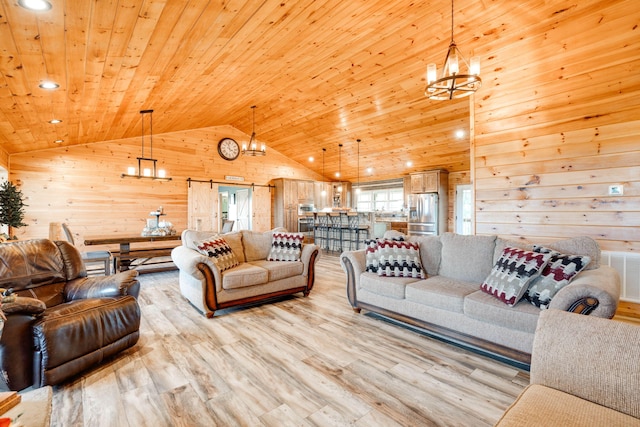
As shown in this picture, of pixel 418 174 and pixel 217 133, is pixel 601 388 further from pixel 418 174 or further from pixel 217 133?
pixel 217 133

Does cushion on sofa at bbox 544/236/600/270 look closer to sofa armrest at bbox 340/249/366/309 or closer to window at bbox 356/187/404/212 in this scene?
sofa armrest at bbox 340/249/366/309

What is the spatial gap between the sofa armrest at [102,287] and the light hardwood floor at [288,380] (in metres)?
0.53

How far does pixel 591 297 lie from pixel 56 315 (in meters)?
3.58

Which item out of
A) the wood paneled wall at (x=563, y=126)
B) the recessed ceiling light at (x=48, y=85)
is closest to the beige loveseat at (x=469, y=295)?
the wood paneled wall at (x=563, y=126)

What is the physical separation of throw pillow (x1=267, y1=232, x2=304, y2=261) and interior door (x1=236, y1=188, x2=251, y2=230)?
5.17 m

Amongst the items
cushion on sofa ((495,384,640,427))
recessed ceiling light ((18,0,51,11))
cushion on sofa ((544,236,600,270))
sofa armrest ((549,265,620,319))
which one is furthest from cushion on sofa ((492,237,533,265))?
recessed ceiling light ((18,0,51,11))

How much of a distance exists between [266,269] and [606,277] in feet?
10.4

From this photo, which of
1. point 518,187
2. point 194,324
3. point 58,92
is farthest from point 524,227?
point 58,92

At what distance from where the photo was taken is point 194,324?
3.22 m

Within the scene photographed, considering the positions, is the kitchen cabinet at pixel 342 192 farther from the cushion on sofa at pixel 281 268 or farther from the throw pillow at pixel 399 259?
the throw pillow at pixel 399 259

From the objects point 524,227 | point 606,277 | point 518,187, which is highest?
point 518,187

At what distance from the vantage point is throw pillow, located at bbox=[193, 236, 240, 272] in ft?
11.6

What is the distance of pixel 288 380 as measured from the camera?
2.18 metres

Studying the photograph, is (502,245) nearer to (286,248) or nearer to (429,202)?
(286,248)
